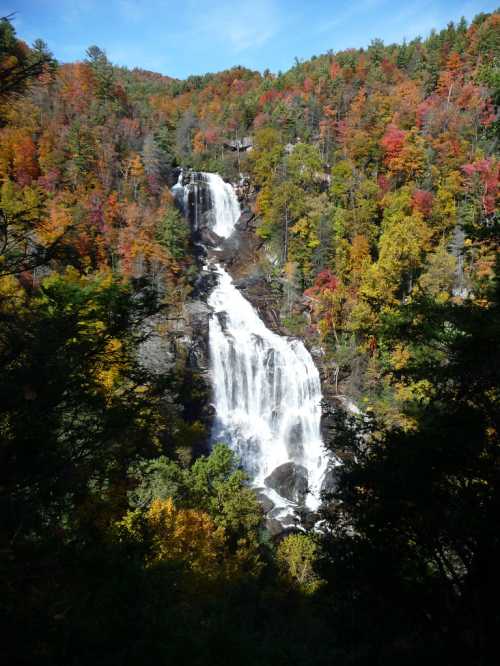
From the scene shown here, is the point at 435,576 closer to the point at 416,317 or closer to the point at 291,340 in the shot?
the point at 416,317

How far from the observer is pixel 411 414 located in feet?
24.6

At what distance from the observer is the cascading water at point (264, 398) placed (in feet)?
83.9

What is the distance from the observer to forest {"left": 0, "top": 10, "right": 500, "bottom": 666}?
4793 millimetres

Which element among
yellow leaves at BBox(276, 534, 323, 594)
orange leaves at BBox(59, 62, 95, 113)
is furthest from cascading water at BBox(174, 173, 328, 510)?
orange leaves at BBox(59, 62, 95, 113)

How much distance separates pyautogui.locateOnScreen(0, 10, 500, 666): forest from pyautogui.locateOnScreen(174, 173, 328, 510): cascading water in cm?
174

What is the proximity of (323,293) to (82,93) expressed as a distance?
3118 cm

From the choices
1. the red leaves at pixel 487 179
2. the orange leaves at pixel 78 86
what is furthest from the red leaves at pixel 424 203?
the orange leaves at pixel 78 86

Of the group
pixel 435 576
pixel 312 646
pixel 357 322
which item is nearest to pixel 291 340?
pixel 357 322

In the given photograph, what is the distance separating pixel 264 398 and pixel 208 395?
3.82m

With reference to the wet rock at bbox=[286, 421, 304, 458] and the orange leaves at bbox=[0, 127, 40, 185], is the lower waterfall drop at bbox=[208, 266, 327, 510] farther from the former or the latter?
the orange leaves at bbox=[0, 127, 40, 185]

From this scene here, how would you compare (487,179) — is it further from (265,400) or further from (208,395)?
(208,395)

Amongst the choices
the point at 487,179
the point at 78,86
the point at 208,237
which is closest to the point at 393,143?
the point at 487,179

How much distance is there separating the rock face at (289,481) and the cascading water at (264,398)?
16 centimetres

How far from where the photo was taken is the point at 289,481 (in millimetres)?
Answer: 23969
